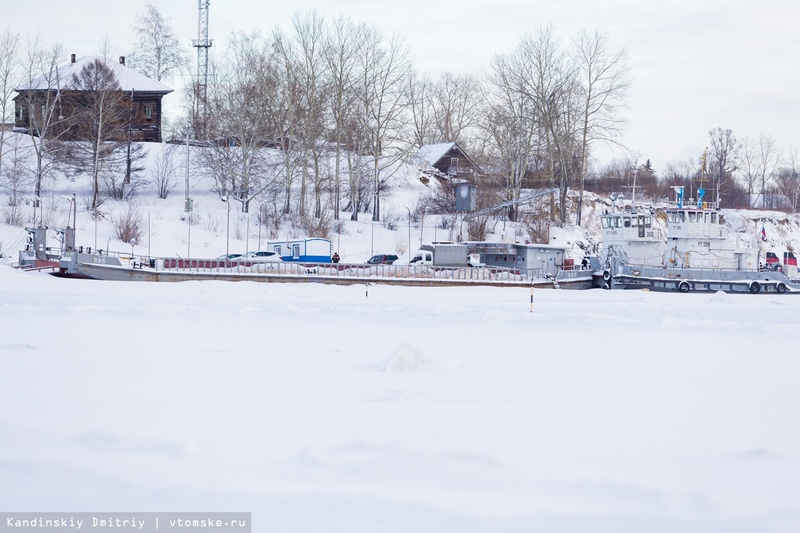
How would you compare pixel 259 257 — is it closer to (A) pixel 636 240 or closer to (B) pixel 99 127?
(B) pixel 99 127

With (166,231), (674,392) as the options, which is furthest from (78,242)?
(674,392)

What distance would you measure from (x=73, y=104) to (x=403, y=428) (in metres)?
52.1

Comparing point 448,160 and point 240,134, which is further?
point 448,160

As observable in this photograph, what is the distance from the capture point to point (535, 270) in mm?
41688

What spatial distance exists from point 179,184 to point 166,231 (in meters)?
11.1

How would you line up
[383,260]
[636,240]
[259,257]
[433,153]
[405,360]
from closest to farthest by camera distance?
[405,360] < [259,257] < [383,260] < [636,240] < [433,153]

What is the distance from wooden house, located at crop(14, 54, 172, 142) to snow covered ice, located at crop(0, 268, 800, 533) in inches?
1562

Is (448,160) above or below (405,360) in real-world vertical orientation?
above

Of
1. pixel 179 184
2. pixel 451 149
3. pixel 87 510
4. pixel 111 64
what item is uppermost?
pixel 111 64

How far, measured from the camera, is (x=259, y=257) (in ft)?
130

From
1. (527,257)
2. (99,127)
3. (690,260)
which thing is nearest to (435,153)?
(99,127)

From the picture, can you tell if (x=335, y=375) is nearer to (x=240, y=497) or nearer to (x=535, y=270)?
(x=240, y=497)

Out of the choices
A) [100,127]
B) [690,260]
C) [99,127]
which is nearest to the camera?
[690,260]

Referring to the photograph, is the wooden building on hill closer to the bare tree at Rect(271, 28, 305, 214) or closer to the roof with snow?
the roof with snow
